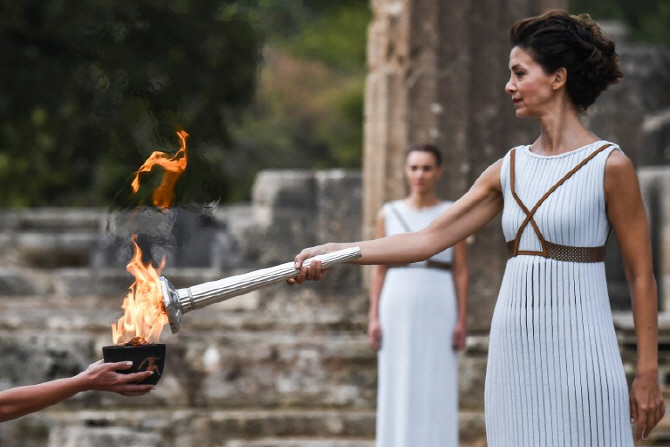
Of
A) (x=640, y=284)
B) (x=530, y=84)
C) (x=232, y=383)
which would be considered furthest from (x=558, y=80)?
(x=232, y=383)

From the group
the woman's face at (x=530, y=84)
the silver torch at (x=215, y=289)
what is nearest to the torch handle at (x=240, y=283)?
the silver torch at (x=215, y=289)

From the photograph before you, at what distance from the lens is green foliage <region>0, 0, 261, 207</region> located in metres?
14.9

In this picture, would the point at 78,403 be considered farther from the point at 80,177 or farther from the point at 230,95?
the point at 80,177

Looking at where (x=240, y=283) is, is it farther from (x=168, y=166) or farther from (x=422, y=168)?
(x=422, y=168)

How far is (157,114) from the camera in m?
10.1

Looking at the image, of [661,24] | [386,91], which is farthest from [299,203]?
[661,24]

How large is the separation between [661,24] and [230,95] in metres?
12.5

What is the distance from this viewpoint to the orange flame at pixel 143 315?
3.55 metres

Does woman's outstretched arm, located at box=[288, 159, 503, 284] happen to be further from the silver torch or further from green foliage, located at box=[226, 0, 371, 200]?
green foliage, located at box=[226, 0, 371, 200]

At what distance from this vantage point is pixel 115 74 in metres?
13.7

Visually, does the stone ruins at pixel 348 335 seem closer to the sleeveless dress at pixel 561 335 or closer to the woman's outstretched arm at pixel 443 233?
the woman's outstretched arm at pixel 443 233

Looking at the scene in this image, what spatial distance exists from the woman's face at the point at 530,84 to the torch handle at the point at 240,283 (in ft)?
2.21

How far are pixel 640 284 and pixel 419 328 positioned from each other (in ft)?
10.5

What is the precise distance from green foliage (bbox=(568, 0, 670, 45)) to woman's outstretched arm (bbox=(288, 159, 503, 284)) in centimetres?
2361
